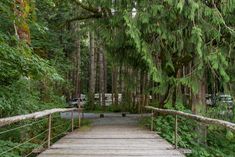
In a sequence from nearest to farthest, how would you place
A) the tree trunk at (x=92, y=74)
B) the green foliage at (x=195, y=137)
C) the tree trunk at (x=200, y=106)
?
the green foliage at (x=195, y=137) → the tree trunk at (x=200, y=106) → the tree trunk at (x=92, y=74)

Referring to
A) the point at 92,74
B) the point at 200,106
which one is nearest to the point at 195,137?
the point at 200,106

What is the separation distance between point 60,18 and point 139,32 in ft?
35.5

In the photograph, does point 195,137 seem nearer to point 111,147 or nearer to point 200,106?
point 200,106

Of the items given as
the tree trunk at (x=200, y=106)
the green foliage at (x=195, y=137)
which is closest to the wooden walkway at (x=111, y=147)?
the green foliage at (x=195, y=137)

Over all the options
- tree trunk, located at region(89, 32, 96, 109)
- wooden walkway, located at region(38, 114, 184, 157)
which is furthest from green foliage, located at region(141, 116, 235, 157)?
tree trunk, located at region(89, 32, 96, 109)

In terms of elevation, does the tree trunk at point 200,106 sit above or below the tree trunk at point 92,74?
below

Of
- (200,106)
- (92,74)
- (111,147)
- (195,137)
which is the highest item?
(92,74)

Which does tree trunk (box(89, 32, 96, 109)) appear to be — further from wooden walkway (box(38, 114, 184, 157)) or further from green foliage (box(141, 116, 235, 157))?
wooden walkway (box(38, 114, 184, 157))

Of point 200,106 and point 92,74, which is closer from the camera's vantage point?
point 200,106

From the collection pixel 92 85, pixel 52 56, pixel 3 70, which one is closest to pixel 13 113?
pixel 3 70

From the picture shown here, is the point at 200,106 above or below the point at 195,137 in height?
above

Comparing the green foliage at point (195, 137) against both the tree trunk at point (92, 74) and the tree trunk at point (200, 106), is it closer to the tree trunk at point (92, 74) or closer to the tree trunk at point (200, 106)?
the tree trunk at point (200, 106)

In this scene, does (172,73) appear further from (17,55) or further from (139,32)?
(17,55)

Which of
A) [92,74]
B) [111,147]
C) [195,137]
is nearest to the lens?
[111,147]
